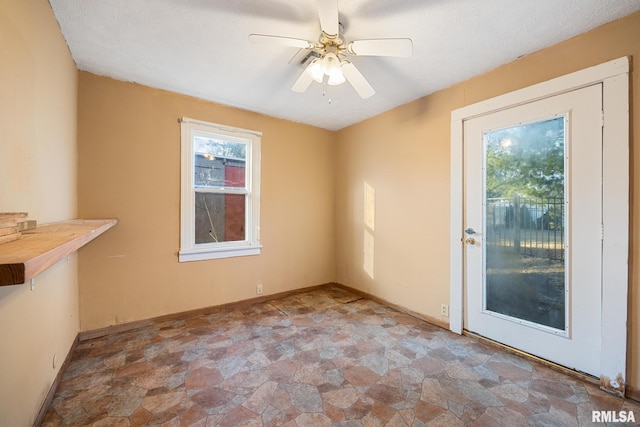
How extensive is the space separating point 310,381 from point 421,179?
232 cm

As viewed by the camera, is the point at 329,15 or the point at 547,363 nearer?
the point at 329,15

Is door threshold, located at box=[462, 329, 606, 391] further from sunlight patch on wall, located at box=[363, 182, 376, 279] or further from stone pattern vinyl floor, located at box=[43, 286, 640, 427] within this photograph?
sunlight patch on wall, located at box=[363, 182, 376, 279]

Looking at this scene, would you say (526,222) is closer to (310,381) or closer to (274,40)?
(310,381)

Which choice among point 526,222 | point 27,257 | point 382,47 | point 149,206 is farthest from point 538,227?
point 149,206

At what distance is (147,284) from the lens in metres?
2.79

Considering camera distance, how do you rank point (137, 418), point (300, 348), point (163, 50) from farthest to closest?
point (300, 348)
point (163, 50)
point (137, 418)

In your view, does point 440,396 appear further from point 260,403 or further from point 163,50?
point 163,50

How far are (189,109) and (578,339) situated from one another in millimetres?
4166

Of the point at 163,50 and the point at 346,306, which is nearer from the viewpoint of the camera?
the point at 163,50

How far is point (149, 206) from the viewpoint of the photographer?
2803 millimetres

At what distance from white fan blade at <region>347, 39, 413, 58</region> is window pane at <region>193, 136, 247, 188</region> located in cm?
211

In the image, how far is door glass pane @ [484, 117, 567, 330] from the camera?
2.06 m

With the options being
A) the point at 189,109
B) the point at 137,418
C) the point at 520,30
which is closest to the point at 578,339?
the point at 520,30

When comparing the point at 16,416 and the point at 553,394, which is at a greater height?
the point at 16,416
